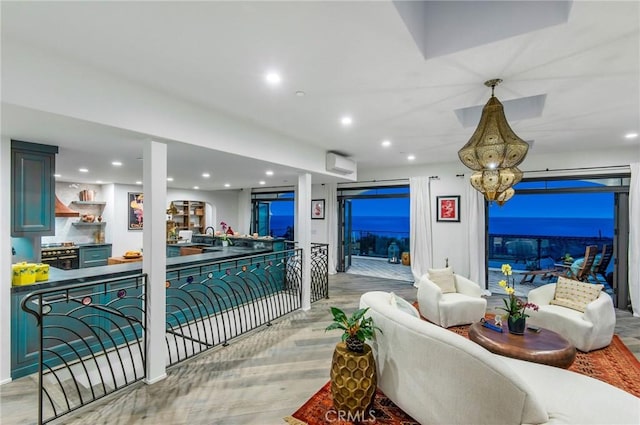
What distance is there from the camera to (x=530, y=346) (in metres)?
2.66

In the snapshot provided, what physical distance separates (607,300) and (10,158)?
6.61m

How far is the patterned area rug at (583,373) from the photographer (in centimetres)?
229

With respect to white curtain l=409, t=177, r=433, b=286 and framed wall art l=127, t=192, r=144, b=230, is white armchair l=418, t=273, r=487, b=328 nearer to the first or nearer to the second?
white curtain l=409, t=177, r=433, b=286

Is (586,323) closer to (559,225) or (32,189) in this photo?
(559,225)

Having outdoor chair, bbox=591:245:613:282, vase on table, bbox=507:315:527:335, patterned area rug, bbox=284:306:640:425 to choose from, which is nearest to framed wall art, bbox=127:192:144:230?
patterned area rug, bbox=284:306:640:425

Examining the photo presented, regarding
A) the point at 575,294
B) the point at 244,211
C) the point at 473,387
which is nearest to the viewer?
the point at 473,387

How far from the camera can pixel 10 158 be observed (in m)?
2.90

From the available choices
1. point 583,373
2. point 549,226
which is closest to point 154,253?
point 583,373

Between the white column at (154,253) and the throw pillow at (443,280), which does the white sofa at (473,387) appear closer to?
the white column at (154,253)

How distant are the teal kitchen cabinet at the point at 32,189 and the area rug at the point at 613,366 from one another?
5.75 m

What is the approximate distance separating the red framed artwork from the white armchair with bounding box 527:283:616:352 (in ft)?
9.47

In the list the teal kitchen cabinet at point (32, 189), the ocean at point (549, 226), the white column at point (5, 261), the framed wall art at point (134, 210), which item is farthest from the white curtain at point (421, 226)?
the framed wall art at point (134, 210)

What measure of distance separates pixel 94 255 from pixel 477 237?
343 inches

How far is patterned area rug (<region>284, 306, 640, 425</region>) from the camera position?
2289 mm
